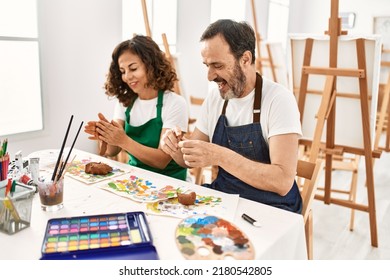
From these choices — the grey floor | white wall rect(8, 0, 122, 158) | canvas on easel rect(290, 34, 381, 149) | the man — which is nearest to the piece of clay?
the man

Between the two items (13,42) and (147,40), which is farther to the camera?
(13,42)

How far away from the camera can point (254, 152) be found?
1589 mm

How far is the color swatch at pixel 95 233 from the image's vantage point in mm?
939

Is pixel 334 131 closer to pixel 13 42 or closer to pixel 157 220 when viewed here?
pixel 157 220

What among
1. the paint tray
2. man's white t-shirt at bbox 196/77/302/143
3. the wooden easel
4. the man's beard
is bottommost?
the paint tray

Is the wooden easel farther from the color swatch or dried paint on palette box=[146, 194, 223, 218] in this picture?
the color swatch

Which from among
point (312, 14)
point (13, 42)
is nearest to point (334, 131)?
point (13, 42)

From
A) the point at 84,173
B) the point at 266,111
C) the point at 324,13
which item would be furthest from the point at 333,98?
the point at 324,13

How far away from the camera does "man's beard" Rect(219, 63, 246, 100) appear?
62.0 inches

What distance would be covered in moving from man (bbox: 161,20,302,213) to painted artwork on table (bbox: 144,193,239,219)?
0.17 metres

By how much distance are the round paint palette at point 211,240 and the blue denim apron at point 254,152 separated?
478mm

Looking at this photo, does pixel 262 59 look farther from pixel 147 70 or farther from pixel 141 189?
pixel 141 189
